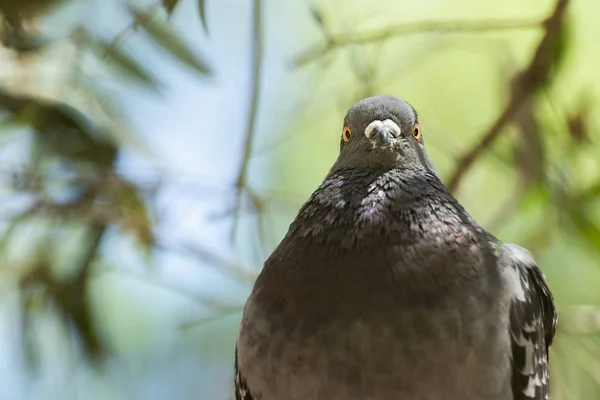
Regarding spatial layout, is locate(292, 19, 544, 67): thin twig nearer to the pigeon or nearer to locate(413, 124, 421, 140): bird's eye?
locate(413, 124, 421, 140): bird's eye

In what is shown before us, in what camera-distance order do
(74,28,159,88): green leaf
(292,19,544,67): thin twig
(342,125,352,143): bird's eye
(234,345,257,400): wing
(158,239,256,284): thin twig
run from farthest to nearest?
(158,239,256,284): thin twig → (74,28,159,88): green leaf → (292,19,544,67): thin twig → (342,125,352,143): bird's eye → (234,345,257,400): wing

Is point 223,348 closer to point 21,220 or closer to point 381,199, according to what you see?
point 21,220

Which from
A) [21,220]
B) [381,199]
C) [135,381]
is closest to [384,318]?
[381,199]

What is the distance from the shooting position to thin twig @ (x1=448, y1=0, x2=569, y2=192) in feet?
12.5

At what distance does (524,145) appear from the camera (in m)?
4.22

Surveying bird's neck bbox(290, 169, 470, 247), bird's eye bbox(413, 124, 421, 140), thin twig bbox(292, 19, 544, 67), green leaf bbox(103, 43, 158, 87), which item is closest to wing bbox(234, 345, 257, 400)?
bird's neck bbox(290, 169, 470, 247)

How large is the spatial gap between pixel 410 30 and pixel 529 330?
1453 millimetres

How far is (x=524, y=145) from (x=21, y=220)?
2634 mm

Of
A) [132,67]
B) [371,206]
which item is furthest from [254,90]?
[132,67]

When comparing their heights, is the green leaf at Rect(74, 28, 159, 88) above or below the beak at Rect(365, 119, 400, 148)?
above

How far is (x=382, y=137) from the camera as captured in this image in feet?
9.27

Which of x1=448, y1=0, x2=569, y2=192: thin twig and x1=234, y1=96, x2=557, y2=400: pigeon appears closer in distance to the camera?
x1=234, y1=96, x2=557, y2=400: pigeon

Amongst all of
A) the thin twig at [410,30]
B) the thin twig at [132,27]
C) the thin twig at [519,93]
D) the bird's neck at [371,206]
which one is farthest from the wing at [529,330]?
the thin twig at [132,27]

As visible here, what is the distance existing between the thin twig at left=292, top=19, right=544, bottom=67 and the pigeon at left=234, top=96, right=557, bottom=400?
0.92 metres
